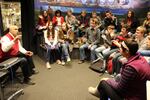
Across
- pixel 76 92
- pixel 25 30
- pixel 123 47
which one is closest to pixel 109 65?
pixel 76 92

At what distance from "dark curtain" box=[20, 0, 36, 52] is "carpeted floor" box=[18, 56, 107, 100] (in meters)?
0.88

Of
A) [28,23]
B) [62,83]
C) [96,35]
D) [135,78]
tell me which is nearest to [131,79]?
[135,78]

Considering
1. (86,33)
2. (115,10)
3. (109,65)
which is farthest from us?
(115,10)

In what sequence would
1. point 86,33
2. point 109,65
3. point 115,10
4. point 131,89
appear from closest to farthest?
point 131,89
point 109,65
point 86,33
point 115,10

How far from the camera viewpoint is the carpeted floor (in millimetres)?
3635

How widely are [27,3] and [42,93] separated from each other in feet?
9.59

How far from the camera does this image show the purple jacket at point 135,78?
2.31 meters

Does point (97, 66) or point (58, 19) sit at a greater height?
point (58, 19)

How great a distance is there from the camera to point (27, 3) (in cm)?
Answer: 578

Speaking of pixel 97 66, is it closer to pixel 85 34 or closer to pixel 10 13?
pixel 85 34

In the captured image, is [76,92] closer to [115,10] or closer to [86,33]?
[86,33]

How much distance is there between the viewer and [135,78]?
230 centimetres

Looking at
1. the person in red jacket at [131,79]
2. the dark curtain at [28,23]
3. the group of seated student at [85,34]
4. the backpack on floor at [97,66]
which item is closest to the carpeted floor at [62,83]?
the backpack on floor at [97,66]

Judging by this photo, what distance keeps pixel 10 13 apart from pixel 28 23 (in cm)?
64
